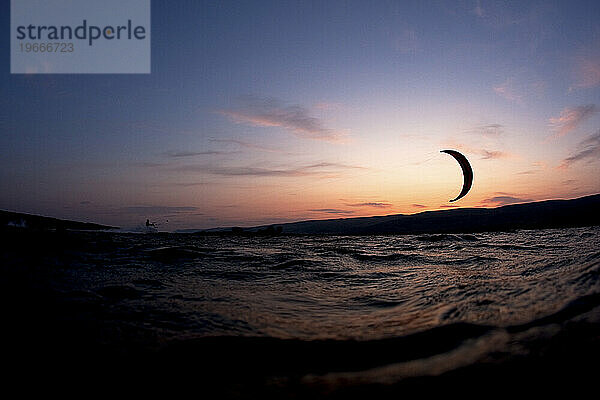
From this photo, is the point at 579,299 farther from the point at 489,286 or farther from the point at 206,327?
the point at 206,327

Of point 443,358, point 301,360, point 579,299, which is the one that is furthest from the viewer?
point 579,299

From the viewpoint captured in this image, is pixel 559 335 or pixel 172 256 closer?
pixel 559 335

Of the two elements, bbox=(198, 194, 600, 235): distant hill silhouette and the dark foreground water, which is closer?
the dark foreground water

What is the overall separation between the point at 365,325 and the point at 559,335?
3.53 ft

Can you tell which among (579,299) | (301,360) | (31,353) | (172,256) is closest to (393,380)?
(301,360)

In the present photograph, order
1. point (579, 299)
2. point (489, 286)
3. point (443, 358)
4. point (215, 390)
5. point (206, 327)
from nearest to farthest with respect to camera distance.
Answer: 1. point (215, 390)
2. point (443, 358)
3. point (579, 299)
4. point (206, 327)
5. point (489, 286)

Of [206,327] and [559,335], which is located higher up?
[559,335]

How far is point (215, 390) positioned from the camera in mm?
1352

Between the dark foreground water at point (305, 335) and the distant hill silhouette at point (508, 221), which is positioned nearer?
the dark foreground water at point (305, 335)

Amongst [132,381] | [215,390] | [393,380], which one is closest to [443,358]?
[393,380]

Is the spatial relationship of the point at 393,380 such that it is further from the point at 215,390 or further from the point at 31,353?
the point at 31,353

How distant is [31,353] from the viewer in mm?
1676

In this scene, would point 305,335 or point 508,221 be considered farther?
point 508,221

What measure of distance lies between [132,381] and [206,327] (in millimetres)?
794
